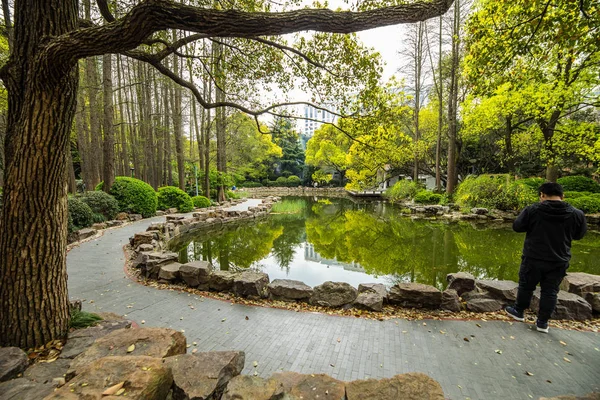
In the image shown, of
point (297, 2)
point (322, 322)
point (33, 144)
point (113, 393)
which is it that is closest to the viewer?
point (113, 393)

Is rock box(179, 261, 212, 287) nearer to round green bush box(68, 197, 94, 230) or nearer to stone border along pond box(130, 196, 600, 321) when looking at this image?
stone border along pond box(130, 196, 600, 321)

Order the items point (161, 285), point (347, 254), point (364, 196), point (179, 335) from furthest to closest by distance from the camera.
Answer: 1. point (364, 196)
2. point (347, 254)
3. point (161, 285)
4. point (179, 335)

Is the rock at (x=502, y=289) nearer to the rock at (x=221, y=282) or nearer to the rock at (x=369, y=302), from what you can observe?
the rock at (x=369, y=302)

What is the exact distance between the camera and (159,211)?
11820 millimetres

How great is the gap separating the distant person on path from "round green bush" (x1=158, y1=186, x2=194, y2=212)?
1255 cm

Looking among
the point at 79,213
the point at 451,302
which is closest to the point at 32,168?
the point at 451,302

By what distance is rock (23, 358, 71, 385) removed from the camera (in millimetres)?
1850

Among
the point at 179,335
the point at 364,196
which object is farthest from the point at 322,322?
the point at 364,196

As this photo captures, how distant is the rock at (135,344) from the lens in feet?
6.60

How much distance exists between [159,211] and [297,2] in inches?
419

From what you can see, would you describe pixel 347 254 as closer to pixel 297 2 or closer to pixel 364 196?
pixel 297 2

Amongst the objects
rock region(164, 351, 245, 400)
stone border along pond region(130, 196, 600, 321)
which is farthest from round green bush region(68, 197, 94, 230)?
rock region(164, 351, 245, 400)

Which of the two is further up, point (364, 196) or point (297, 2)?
point (297, 2)

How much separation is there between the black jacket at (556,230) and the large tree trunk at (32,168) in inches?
189
